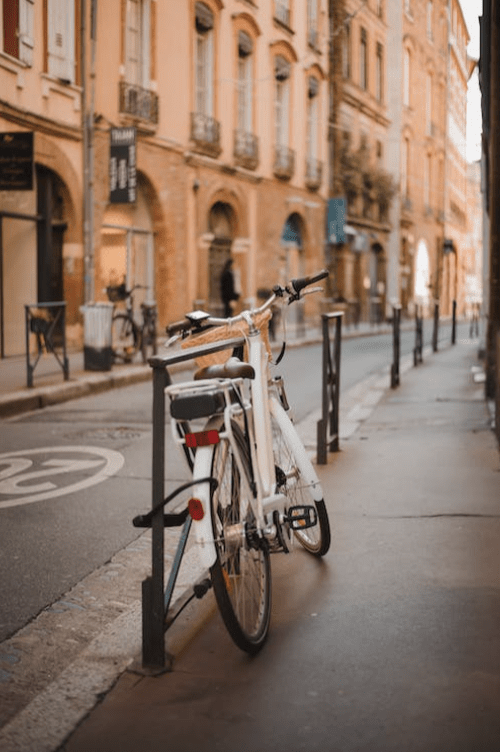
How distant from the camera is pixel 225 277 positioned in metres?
23.2

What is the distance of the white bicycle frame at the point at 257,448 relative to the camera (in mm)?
3094

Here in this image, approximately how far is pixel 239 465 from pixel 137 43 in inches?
701

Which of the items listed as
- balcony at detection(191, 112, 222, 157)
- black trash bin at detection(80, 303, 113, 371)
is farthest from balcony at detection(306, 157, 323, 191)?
black trash bin at detection(80, 303, 113, 371)

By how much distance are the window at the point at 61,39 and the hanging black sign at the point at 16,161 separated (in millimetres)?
3538

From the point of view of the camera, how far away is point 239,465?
337cm

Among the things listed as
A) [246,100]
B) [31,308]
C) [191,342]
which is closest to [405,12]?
[246,100]

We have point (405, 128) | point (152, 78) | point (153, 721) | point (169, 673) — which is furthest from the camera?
point (405, 128)

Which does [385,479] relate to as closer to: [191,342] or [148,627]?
[191,342]

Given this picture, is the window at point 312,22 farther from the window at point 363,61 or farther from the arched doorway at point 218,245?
the arched doorway at point 218,245

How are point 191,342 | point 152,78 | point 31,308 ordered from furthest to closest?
point 152,78
point 31,308
point 191,342

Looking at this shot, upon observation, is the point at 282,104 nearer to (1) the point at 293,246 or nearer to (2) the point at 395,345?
(1) the point at 293,246

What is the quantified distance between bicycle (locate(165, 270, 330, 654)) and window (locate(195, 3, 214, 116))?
1963 cm

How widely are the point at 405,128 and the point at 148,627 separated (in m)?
36.3

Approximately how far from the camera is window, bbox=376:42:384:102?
3291cm
